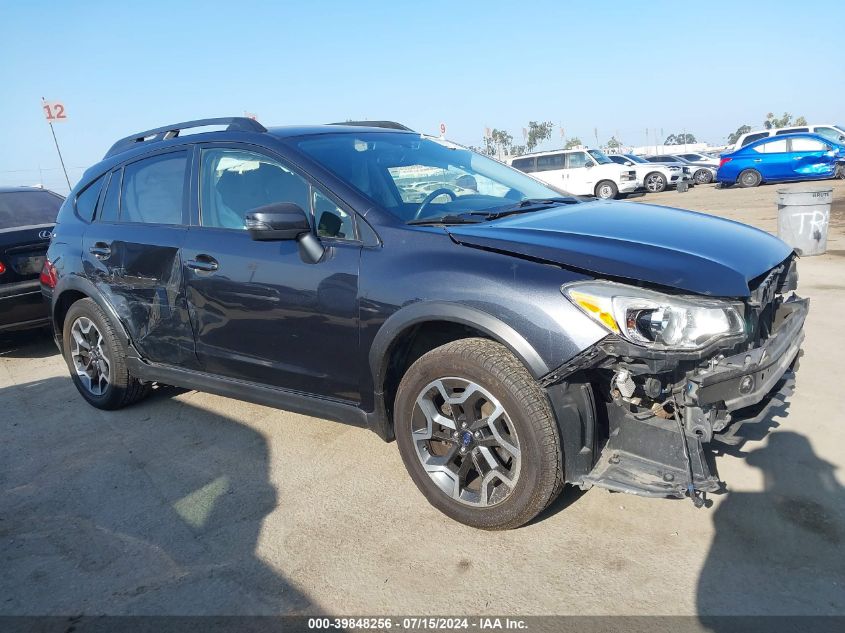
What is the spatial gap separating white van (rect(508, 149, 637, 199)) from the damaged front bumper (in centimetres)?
1815

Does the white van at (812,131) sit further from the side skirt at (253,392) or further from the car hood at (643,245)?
the side skirt at (253,392)

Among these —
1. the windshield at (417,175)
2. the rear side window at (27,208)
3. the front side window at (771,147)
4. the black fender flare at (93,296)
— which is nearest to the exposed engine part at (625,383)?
the windshield at (417,175)

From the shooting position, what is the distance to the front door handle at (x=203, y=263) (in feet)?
11.6

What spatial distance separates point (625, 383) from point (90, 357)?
12.8 ft

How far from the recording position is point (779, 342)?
2.73 m

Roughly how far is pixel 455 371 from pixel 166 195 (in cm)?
237

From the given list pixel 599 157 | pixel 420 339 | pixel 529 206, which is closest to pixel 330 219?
pixel 420 339

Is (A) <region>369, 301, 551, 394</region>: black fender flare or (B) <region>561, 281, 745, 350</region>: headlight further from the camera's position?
(A) <region>369, 301, 551, 394</region>: black fender flare

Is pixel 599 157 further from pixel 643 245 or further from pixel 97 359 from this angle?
pixel 643 245

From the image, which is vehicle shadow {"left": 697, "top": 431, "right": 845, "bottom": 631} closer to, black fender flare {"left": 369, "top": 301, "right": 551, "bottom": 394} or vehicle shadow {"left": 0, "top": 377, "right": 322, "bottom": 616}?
black fender flare {"left": 369, "top": 301, "right": 551, "bottom": 394}

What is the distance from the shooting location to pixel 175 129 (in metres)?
4.16

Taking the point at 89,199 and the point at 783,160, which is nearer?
the point at 89,199

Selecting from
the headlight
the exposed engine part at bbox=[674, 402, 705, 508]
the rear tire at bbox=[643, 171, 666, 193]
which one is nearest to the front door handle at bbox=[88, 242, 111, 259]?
the headlight

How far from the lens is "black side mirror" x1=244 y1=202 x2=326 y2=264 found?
2.99m
